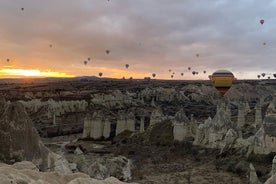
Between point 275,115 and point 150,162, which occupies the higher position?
point 275,115

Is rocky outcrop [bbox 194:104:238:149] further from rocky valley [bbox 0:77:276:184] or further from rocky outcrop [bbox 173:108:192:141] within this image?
rocky outcrop [bbox 173:108:192:141]

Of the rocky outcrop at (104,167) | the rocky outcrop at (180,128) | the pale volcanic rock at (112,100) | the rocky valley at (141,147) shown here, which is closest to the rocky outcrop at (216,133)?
the rocky valley at (141,147)

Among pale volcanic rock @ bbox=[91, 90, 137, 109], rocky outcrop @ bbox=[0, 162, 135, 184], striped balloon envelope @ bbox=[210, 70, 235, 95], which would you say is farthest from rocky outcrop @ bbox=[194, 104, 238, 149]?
pale volcanic rock @ bbox=[91, 90, 137, 109]

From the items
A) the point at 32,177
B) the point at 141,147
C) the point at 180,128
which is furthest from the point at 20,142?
the point at 141,147

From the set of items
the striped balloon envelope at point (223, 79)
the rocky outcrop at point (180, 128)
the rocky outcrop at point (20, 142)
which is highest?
the striped balloon envelope at point (223, 79)

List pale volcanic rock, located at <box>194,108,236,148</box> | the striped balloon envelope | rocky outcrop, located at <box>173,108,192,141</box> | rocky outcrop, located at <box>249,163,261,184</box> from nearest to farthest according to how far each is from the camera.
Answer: rocky outcrop, located at <box>249,163,261,184</box> < pale volcanic rock, located at <box>194,108,236,148</box> < the striped balloon envelope < rocky outcrop, located at <box>173,108,192,141</box>

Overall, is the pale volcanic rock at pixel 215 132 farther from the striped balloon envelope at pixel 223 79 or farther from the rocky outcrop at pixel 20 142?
the rocky outcrop at pixel 20 142

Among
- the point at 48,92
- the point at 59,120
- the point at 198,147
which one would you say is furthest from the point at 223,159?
the point at 48,92

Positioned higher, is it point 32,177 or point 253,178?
point 32,177

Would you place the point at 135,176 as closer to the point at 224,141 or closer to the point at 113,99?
the point at 224,141

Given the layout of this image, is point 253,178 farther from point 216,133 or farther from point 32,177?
point 32,177

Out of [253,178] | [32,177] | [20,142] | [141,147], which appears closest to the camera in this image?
[32,177]
